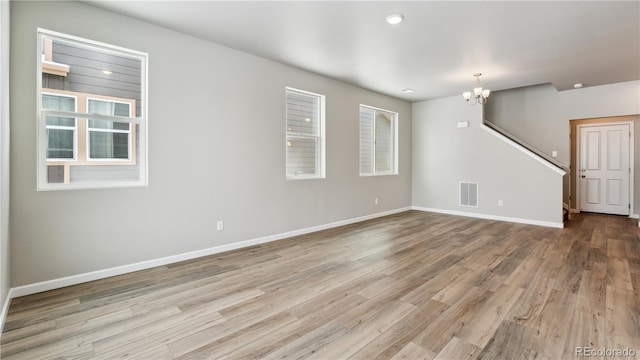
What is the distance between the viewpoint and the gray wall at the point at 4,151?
2.16 meters

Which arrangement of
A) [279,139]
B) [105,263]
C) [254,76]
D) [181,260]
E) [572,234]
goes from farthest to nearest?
[572,234] < [279,139] < [254,76] < [181,260] < [105,263]

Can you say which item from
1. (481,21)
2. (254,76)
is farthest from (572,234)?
(254,76)

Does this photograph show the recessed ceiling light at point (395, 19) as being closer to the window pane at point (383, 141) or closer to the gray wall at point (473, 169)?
the window pane at point (383, 141)

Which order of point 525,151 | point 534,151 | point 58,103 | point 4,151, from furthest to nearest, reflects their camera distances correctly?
point 534,151 → point 525,151 → point 58,103 → point 4,151

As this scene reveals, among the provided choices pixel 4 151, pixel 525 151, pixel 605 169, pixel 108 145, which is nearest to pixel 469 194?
pixel 525 151

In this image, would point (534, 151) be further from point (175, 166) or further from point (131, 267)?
point (131, 267)

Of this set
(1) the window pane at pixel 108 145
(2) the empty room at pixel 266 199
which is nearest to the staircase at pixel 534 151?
(2) the empty room at pixel 266 199

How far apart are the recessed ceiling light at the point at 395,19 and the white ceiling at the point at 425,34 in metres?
0.06

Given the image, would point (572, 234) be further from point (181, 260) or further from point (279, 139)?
point (181, 260)

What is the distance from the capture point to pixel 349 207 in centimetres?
588

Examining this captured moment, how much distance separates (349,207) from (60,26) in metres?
4.81

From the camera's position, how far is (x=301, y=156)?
512 centimetres

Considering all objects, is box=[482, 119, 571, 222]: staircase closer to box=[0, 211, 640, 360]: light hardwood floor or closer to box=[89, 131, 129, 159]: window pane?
box=[0, 211, 640, 360]: light hardwood floor

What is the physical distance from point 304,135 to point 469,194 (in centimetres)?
422
